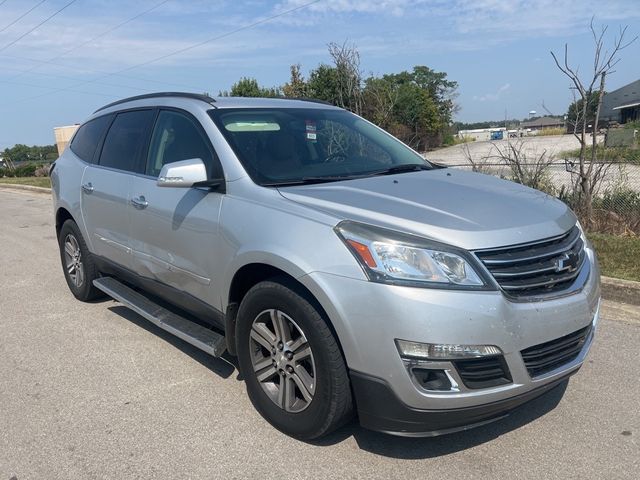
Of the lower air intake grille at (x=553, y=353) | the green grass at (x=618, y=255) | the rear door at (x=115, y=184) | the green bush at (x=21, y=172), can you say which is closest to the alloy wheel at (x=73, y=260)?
the rear door at (x=115, y=184)

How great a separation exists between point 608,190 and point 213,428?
7.25 m

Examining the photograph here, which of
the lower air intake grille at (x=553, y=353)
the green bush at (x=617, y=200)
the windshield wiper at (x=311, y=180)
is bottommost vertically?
the green bush at (x=617, y=200)

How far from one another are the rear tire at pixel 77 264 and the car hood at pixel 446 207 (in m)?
2.90

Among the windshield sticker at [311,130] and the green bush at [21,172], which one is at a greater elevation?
the windshield sticker at [311,130]

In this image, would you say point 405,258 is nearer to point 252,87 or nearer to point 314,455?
point 314,455

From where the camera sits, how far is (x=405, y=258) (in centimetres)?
266

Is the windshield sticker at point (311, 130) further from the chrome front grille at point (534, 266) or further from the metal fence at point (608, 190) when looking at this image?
the metal fence at point (608, 190)

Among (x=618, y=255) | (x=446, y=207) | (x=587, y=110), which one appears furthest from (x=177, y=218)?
(x=587, y=110)

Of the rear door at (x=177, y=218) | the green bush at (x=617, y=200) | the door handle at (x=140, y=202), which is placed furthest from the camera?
the green bush at (x=617, y=200)

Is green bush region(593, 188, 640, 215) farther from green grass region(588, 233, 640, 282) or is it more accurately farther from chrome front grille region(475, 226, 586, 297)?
chrome front grille region(475, 226, 586, 297)

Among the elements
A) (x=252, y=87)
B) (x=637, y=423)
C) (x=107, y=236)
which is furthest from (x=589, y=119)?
(x=252, y=87)

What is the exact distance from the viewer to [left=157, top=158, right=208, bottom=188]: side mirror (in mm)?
3426

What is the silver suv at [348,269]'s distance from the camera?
8.52ft

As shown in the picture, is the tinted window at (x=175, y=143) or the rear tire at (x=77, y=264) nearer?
the tinted window at (x=175, y=143)
